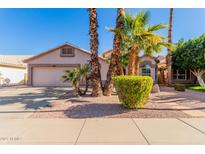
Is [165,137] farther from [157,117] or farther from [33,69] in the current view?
[33,69]

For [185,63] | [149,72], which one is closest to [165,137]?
[185,63]

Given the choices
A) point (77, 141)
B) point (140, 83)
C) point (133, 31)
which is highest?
point (133, 31)

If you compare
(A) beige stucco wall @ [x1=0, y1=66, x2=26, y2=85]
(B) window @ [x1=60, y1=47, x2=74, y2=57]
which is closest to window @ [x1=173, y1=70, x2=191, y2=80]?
(B) window @ [x1=60, y1=47, x2=74, y2=57]

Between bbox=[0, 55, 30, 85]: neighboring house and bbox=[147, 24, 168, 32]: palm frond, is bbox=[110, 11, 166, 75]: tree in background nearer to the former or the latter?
bbox=[147, 24, 168, 32]: palm frond

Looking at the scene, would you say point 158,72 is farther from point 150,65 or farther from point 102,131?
point 102,131

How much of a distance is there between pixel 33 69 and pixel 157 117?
1866 centimetres

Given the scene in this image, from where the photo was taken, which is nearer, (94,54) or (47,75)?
(94,54)

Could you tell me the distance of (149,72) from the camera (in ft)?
73.7

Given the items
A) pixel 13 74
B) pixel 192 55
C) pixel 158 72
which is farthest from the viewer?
pixel 13 74

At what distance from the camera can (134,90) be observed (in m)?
7.38

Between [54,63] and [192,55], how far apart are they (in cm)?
1606

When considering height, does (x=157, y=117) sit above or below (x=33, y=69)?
below

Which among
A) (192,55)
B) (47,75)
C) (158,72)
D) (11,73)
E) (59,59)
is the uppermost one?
(192,55)

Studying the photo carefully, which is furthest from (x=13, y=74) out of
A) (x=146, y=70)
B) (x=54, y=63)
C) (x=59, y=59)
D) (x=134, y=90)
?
(x=134, y=90)
